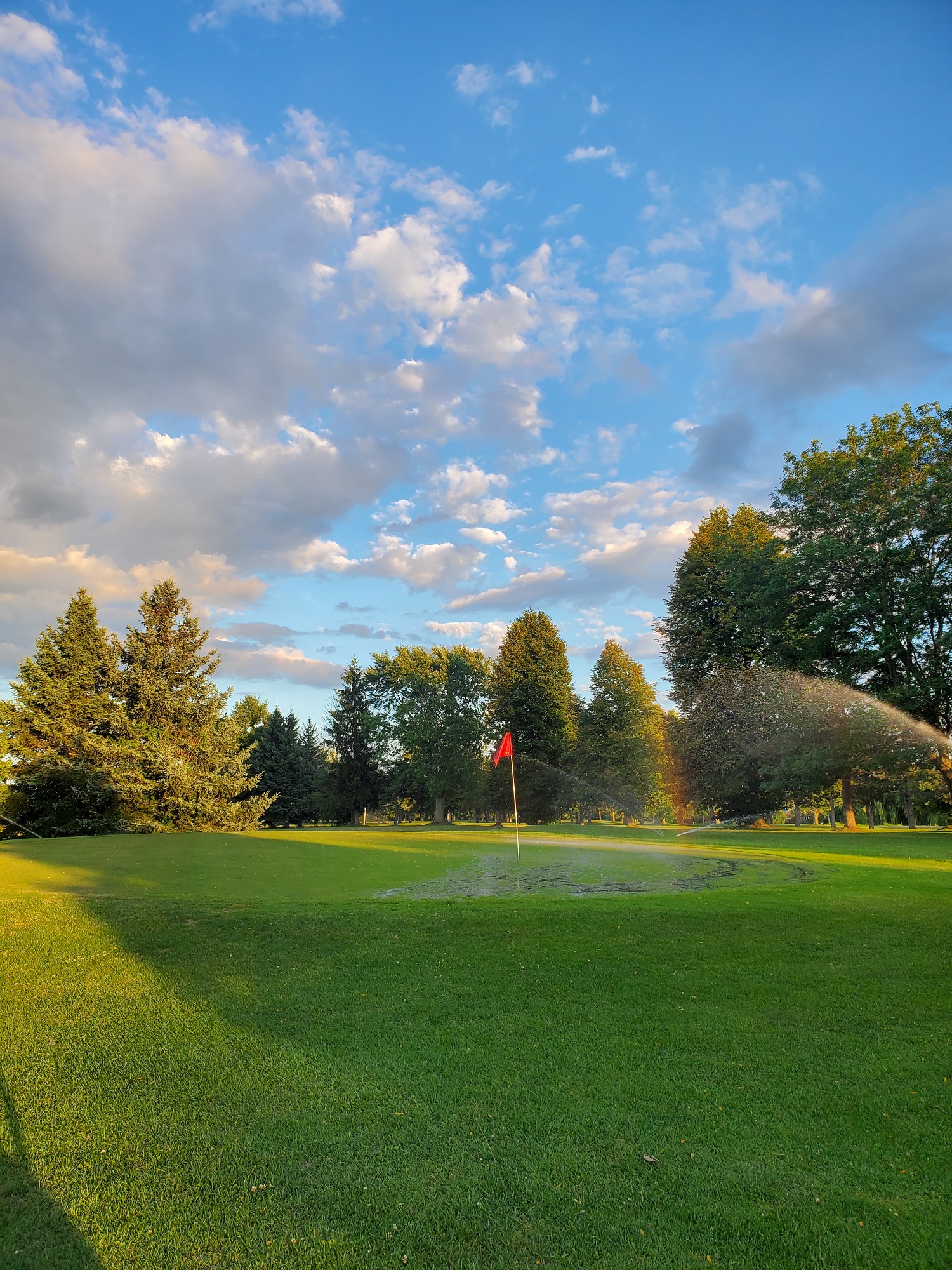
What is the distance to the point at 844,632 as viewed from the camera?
30094 millimetres

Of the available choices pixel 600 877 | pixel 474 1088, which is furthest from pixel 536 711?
pixel 474 1088

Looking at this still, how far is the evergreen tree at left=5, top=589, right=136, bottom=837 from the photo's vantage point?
35.7 meters

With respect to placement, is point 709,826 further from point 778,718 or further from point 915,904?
point 915,904

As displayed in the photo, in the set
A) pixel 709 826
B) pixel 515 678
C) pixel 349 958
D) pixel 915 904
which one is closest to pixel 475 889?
pixel 349 958

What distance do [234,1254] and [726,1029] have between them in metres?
3.98

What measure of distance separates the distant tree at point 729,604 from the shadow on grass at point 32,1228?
1262 inches

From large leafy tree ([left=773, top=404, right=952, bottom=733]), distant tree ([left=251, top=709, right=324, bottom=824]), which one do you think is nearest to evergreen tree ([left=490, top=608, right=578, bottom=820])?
distant tree ([left=251, top=709, right=324, bottom=824])

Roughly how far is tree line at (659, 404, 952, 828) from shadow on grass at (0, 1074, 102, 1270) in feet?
97.4

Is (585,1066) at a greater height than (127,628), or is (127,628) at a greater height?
(127,628)

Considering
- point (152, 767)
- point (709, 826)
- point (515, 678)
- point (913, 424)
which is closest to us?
point (913, 424)

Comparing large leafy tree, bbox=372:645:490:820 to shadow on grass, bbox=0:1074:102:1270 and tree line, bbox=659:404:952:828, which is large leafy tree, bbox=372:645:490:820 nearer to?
tree line, bbox=659:404:952:828

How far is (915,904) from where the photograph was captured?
1023cm

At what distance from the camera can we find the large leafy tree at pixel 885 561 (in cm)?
2719

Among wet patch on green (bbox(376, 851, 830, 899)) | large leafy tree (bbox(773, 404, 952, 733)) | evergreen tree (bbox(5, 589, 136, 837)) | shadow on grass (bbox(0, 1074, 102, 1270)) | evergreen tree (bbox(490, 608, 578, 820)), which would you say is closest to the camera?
shadow on grass (bbox(0, 1074, 102, 1270))
